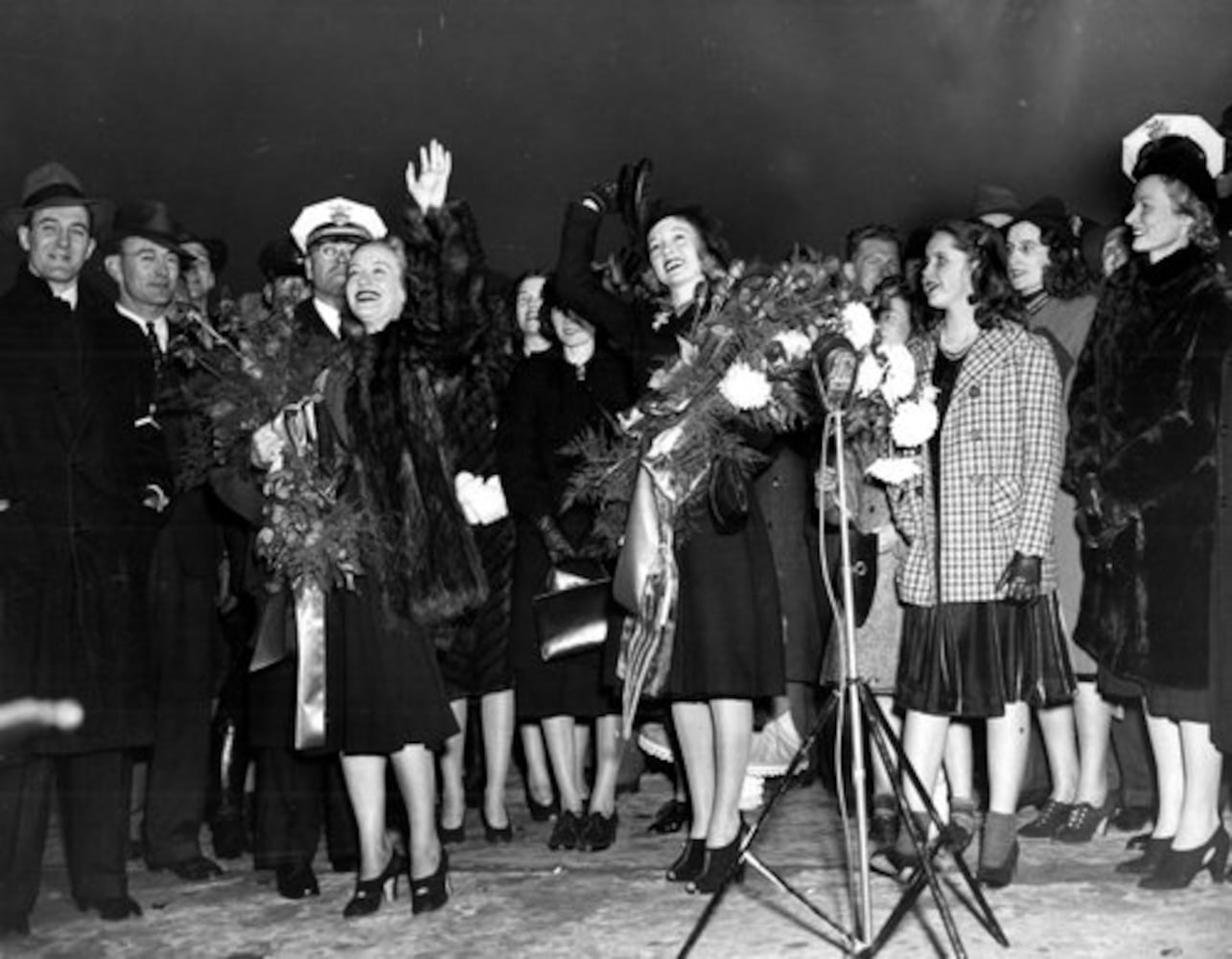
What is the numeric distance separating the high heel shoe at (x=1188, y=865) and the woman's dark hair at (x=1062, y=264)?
5.95 feet

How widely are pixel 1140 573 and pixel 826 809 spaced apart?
152 cm

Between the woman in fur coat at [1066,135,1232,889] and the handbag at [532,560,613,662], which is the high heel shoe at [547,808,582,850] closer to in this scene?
the handbag at [532,560,613,662]

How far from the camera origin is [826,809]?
511 cm

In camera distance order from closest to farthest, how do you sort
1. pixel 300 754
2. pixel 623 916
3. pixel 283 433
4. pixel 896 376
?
pixel 896 376 < pixel 623 916 < pixel 283 433 < pixel 300 754

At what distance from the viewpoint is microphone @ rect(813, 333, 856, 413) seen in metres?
3.19

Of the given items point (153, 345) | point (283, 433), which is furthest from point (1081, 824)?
point (153, 345)

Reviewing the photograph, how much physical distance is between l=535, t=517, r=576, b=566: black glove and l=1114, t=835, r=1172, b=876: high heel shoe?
1976 mm

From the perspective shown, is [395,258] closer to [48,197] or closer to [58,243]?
[58,243]

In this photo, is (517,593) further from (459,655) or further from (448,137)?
(448,137)

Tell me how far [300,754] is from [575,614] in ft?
3.31

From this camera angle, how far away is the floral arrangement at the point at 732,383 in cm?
348

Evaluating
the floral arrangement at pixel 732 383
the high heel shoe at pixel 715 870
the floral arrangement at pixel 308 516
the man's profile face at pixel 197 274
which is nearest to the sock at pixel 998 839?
the high heel shoe at pixel 715 870

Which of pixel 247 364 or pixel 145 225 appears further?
pixel 145 225

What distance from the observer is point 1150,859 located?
4074 mm
